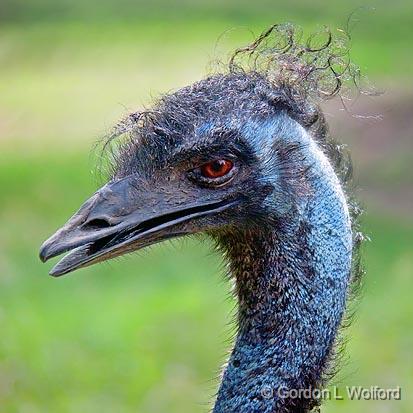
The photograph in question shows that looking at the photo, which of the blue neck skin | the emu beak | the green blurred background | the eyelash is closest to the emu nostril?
the emu beak

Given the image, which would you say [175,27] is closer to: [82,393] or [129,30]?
[129,30]

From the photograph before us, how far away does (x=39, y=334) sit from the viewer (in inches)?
352

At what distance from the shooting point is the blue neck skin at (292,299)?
147 inches

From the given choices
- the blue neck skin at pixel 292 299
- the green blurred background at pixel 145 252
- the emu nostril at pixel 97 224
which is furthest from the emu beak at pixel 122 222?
the green blurred background at pixel 145 252

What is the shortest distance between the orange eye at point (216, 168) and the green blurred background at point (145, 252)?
0.63 metres

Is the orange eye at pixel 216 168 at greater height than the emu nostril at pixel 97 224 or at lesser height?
greater

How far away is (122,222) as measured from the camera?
366 centimetres

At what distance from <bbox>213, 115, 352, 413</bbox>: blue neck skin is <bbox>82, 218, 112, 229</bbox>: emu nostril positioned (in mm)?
519

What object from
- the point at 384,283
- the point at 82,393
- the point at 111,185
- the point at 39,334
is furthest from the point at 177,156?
the point at 384,283

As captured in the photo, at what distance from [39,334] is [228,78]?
5382 mm

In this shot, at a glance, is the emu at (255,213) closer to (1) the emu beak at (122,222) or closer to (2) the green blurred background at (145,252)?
(1) the emu beak at (122,222)

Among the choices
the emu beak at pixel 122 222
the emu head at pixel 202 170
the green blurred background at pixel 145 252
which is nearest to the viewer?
the emu beak at pixel 122 222

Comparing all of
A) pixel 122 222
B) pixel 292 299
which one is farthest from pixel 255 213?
pixel 122 222

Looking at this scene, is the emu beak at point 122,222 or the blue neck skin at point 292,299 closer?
the emu beak at point 122,222
